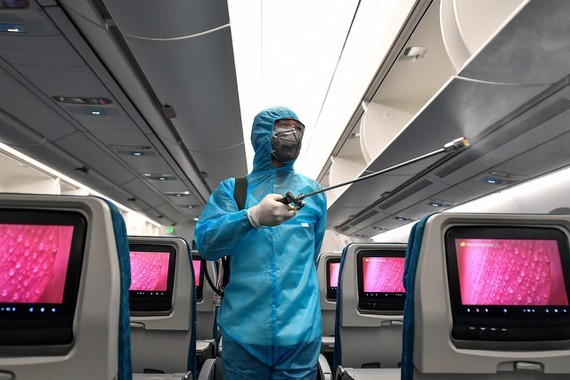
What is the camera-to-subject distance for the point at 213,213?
2227 mm

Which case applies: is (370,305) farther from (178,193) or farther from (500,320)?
(178,193)

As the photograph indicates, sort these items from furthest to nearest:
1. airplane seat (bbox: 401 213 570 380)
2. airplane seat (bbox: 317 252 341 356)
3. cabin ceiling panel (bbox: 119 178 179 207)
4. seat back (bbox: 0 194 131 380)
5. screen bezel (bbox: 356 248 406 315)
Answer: cabin ceiling panel (bbox: 119 178 179 207) → airplane seat (bbox: 317 252 341 356) → screen bezel (bbox: 356 248 406 315) → airplane seat (bbox: 401 213 570 380) → seat back (bbox: 0 194 131 380)

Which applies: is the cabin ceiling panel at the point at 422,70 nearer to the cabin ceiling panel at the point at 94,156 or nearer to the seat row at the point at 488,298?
the seat row at the point at 488,298

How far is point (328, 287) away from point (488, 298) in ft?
11.8

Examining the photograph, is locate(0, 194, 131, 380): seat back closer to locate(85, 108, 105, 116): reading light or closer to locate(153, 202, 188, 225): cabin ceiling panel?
locate(85, 108, 105, 116): reading light

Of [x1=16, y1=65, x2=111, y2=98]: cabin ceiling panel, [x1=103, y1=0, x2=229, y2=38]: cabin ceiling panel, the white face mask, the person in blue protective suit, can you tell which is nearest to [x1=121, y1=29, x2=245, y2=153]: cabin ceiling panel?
[x1=103, y1=0, x2=229, y2=38]: cabin ceiling panel

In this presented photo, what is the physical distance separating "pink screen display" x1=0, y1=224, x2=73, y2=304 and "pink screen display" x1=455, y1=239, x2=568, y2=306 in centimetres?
141

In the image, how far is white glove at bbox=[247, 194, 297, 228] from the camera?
1943mm

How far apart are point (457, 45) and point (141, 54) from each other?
8.67ft

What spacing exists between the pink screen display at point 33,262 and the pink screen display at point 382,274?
2597 millimetres

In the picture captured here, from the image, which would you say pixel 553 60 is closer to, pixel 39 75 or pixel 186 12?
pixel 186 12

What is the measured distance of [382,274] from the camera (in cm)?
369

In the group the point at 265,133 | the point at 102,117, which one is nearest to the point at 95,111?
the point at 102,117

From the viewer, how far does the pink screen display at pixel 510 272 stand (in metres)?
1.70
